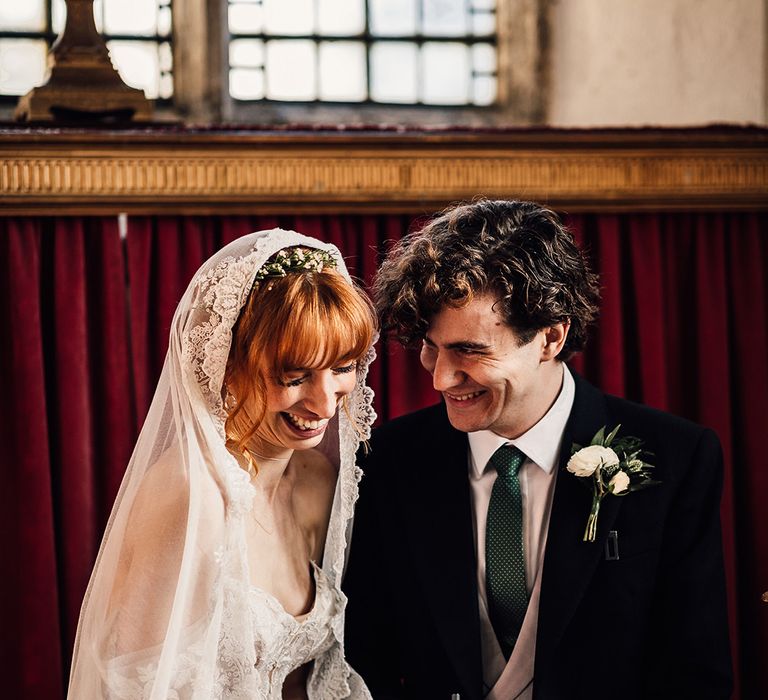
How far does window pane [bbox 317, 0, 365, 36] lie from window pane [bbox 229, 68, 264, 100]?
1.09ft

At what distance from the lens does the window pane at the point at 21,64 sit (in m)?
4.07

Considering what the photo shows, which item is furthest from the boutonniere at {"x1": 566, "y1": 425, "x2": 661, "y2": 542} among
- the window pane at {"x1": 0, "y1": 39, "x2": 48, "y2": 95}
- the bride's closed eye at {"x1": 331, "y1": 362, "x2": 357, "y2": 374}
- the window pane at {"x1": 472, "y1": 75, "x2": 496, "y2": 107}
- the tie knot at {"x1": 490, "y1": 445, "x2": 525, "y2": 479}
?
the window pane at {"x1": 0, "y1": 39, "x2": 48, "y2": 95}

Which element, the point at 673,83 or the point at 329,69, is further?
the point at 329,69

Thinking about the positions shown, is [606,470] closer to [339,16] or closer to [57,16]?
[339,16]

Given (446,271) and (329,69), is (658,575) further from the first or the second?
(329,69)

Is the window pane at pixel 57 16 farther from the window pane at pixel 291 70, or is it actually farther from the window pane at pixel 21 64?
the window pane at pixel 291 70

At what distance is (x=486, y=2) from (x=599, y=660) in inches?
114

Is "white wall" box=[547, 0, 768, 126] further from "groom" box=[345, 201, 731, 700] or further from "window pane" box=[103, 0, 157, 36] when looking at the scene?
"window pane" box=[103, 0, 157, 36]

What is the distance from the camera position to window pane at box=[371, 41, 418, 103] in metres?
4.43

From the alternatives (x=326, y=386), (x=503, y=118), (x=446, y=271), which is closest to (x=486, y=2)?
(x=503, y=118)

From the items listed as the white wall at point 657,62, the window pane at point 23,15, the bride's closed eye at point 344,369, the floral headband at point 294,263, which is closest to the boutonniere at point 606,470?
the bride's closed eye at point 344,369

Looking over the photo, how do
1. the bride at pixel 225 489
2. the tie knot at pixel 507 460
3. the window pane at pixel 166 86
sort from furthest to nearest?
the window pane at pixel 166 86, the tie knot at pixel 507 460, the bride at pixel 225 489

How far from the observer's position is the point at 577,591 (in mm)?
2584

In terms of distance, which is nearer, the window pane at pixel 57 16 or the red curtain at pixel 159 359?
the red curtain at pixel 159 359
